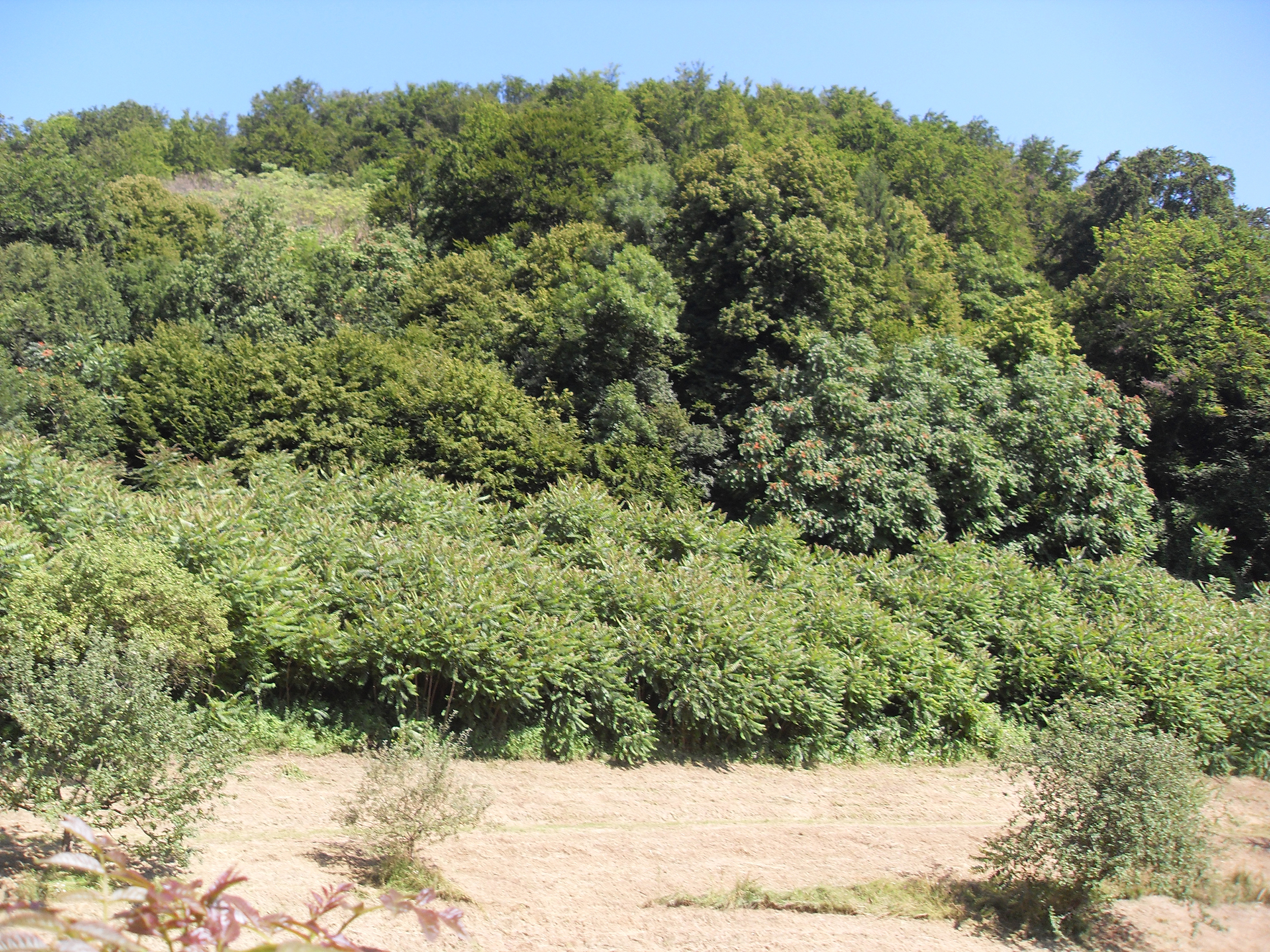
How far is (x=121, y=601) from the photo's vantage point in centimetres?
601

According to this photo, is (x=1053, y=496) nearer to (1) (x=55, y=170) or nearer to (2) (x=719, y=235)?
(2) (x=719, y=235)

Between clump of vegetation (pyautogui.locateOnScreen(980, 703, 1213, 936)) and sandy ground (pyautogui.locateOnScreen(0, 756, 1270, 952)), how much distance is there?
0.37 m

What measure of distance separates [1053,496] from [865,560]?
650cm

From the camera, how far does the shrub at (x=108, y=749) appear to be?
4.52 m

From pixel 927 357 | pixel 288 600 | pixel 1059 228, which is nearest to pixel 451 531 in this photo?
pixel 288 600

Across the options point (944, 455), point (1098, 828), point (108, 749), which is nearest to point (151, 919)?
point (108, 749)

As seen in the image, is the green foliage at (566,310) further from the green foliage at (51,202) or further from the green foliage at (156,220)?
the green foliage at (51,202)

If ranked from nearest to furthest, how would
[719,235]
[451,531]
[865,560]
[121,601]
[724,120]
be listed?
[121,601] < [451,531] < [865,560] < [719,235] < [724,120]

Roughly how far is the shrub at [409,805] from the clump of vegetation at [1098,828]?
333cm

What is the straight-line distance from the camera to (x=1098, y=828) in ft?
17.8

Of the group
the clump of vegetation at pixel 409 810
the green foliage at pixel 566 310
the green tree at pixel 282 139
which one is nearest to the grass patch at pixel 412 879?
the clump of vegetation at pixel 409 810

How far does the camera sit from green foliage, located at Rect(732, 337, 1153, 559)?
14.6m

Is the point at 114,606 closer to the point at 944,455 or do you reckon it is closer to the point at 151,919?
the point at 151,919

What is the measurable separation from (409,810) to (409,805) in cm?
3
